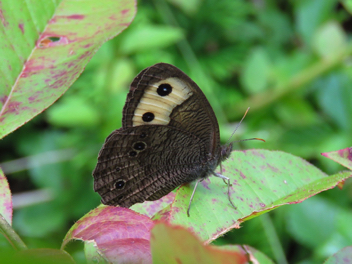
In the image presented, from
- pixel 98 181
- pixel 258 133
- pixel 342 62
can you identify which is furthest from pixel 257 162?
pixel 342 62

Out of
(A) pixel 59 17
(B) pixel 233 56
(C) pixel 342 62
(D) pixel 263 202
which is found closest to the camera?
(D) pixel 263 202

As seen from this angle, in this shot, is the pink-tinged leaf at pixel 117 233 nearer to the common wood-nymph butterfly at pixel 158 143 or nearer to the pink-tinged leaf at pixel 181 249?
the pink-tinged leaf at pixel 181 249

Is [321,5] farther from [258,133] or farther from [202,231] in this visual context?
[202,231]

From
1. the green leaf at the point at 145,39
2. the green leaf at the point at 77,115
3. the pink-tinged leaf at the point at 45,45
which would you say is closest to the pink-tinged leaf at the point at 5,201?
the pink-tinged leaf at the point at 45,45

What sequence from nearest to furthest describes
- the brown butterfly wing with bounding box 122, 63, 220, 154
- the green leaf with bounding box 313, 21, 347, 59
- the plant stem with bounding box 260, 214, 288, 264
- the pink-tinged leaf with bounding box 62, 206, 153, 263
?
1. the pink-tinged leaf with bounding box 62, 206, 153, 263
2. the brown butterfly wing with bounding box 122, 63, 220, 154
3. the plant stem with bounding box 260, 214, 288, 264
4. the green leaf with bounding box 313, 21, 347, 59

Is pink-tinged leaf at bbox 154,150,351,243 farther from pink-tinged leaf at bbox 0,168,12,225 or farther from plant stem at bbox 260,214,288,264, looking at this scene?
plant stem at bbox 260,214,288,264

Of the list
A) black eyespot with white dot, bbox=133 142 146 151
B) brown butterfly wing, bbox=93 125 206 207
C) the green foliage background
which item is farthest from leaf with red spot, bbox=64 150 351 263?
the green foliage background

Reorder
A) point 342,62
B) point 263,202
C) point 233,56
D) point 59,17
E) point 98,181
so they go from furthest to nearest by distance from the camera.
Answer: point 233,56 < point 342,62 < point 98,181 < point 59,17 < point 263,202
